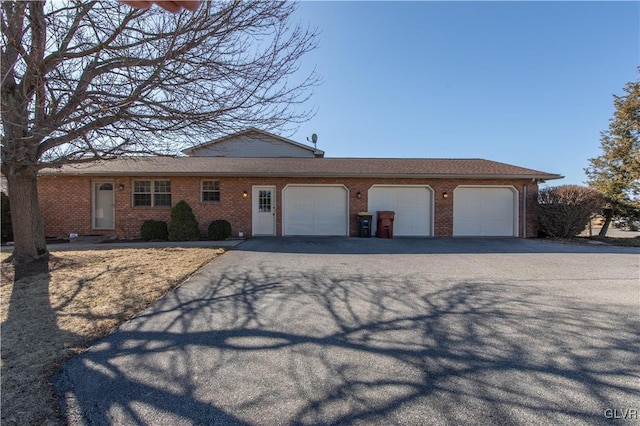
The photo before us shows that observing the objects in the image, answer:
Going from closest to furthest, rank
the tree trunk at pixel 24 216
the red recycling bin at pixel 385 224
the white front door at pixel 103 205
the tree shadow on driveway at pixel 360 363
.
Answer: the tree shadow on driveway at pixel 360 363, the tree trunk at pixel 24 216, the red recycling bin at pixel 385 224, the white front door at pixel 103 205

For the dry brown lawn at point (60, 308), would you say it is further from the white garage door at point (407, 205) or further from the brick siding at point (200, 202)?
the white garage door at point (407, 205)

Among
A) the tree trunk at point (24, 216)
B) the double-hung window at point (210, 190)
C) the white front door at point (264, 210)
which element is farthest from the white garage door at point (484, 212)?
the tree trunk at point (24, 216)

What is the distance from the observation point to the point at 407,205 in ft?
40.5

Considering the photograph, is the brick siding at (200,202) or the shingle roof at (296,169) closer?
the shingle roof at (296,169)

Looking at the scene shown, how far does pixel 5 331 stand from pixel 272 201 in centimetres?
897

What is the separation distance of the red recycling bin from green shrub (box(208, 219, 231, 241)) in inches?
230

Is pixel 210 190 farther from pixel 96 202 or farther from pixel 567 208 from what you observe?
pixel 567 208

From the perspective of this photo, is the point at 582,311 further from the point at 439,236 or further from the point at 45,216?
the point at 45,216

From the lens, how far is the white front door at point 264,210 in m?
12.0

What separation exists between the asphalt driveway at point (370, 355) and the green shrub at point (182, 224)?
5.91m

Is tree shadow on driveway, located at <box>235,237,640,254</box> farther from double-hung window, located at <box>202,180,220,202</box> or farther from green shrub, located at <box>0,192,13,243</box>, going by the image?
green shrub, located at <box>0,192,13,243</box>

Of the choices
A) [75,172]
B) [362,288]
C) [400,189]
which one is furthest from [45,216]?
[400,189]

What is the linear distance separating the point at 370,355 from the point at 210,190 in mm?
10530

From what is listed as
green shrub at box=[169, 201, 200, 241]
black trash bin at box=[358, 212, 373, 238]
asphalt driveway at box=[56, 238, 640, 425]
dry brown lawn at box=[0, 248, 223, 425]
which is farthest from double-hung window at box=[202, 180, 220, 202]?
asphalt driveway at box=[56, 238, 640, 425]
